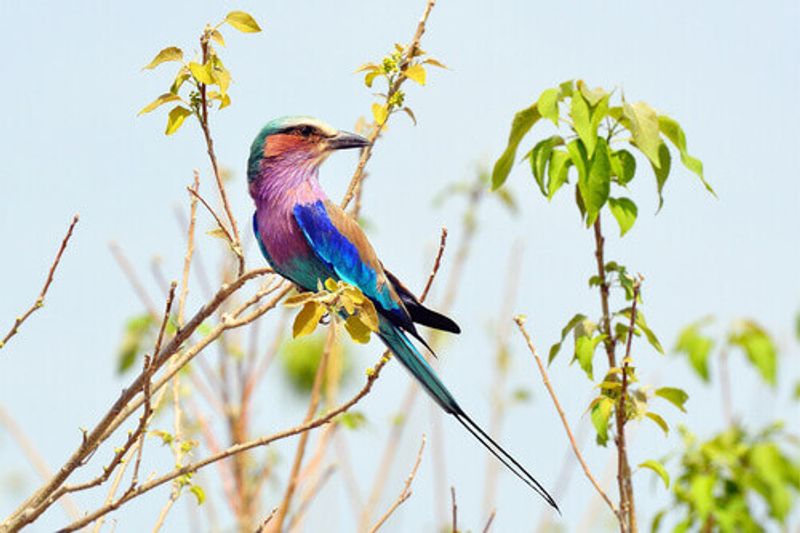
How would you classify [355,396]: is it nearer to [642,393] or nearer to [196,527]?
[642,393]

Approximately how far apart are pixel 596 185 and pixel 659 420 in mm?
798

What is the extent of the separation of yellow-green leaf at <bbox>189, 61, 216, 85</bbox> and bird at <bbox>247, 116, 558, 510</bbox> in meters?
0.95

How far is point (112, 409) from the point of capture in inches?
151

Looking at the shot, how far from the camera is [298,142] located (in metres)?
4.83

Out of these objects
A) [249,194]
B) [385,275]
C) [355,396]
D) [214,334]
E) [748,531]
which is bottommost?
[748,531]

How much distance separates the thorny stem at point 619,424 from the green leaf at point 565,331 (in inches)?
3.1

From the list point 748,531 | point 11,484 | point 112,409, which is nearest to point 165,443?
point 112,409

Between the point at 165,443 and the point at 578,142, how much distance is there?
1.81m

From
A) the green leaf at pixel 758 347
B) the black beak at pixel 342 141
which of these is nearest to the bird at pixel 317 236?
the black beak at pixel 342 141

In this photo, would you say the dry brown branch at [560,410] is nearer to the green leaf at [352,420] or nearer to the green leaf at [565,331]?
the green leaf at [565,331]

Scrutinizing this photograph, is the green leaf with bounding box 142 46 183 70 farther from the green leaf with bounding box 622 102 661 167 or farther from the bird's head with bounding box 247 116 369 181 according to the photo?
the green leaf with bounding box 622 102 661 167

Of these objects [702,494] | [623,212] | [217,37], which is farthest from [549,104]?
[702,494]

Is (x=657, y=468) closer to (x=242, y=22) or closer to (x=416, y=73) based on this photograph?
(x=416, y=73)

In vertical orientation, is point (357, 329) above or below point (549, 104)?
below
